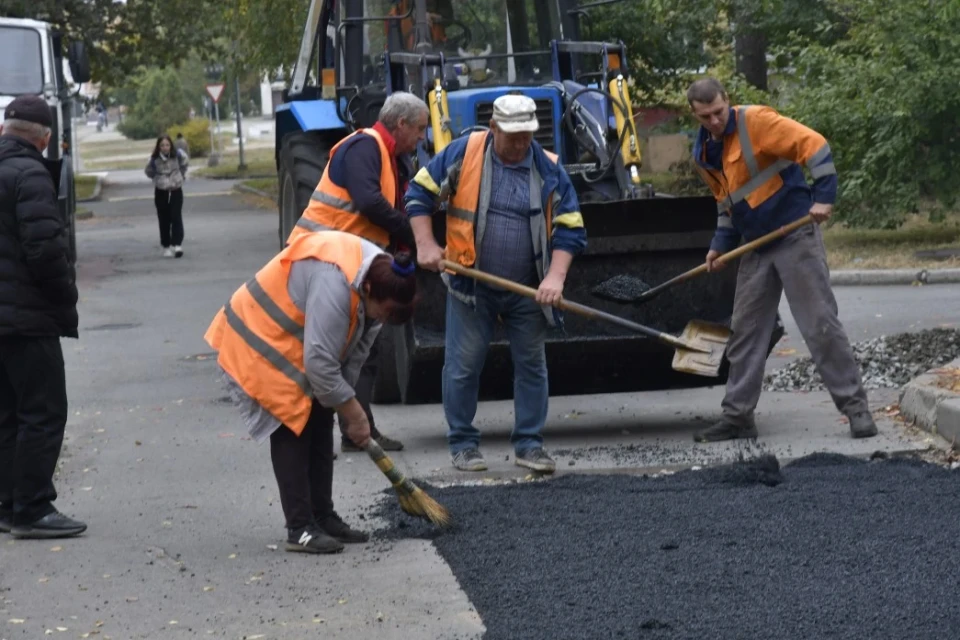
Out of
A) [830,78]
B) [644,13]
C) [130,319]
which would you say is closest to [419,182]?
[130,319]

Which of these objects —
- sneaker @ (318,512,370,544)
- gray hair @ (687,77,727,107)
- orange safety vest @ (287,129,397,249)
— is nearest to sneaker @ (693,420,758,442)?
gray hair @ (687,77,727,107)

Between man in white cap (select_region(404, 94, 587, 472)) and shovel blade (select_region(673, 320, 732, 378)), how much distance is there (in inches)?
31.7

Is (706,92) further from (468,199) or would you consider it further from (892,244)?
(892,244)

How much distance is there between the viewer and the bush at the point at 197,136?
63.1 metres

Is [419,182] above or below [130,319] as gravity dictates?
above

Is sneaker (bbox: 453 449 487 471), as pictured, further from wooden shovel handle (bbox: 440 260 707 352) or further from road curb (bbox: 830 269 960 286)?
road curb (bbox: 830 269 960 286)

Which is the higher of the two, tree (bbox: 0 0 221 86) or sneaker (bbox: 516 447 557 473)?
tree (bbox: 0 0 221 86)

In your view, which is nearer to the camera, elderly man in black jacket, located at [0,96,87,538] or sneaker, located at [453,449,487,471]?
elderly man in black jacket, located at [0,96,87,538]

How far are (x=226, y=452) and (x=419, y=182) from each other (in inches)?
78.0

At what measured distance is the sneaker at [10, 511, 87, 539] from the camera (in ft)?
22.7

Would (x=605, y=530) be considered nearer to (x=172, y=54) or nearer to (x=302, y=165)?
(x=302, y=165)

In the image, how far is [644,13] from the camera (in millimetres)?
22219

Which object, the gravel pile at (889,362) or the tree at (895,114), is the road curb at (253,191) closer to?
the tree at (895,114)

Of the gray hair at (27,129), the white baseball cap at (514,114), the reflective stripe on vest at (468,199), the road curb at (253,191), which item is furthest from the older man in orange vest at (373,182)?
the road curb at (253,191)
